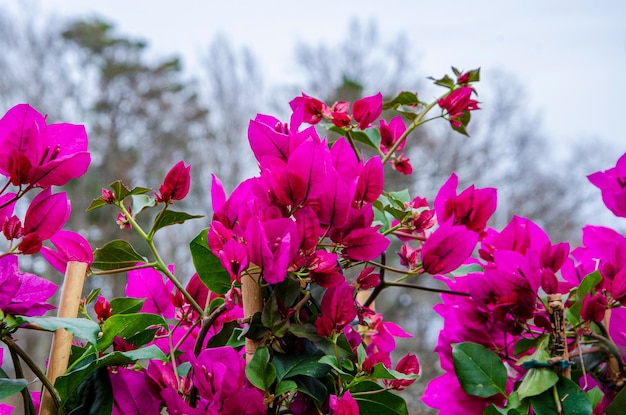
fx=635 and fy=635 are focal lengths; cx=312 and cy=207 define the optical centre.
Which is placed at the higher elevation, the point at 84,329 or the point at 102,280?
the point at 102,280

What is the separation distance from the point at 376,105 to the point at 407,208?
0.12 meters

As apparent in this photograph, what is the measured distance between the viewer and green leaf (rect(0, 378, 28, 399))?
36 cm

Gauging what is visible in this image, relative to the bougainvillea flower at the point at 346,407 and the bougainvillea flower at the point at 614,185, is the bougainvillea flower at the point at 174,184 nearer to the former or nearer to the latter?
the bougainvillea flower at the point at 346,407

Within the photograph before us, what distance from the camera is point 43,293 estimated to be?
0.41 metres

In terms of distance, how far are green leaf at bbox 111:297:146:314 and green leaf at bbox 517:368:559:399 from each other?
28cm

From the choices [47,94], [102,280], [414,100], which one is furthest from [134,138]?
[414,100]

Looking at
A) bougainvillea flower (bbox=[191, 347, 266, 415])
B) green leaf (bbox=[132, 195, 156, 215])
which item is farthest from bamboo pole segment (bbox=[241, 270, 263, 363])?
green leaf (bbox=[132, 195, 156, 215])

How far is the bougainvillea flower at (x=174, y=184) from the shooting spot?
451 millimetres

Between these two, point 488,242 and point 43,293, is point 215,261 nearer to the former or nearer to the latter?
point 43,293

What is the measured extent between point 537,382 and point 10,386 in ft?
1.07

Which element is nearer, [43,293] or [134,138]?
[43,293]

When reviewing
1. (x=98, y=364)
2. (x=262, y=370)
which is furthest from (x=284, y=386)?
(x=98, y=364)

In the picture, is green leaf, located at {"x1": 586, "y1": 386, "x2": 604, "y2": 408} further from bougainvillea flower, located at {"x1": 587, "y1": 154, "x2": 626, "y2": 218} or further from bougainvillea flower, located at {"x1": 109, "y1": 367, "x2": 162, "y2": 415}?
bougainvillea flower, located at {"x1": 109, "y1": 367, "x2": 162, "y2": 415}

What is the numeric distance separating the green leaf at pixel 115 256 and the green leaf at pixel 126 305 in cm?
3
